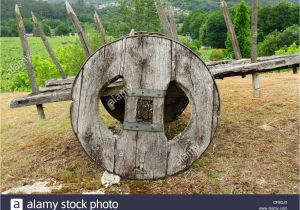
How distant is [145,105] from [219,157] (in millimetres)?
1291

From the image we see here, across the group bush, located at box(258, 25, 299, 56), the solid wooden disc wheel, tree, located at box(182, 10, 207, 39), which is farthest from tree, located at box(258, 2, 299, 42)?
the solid wooden disc wheel

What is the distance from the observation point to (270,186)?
4.34m

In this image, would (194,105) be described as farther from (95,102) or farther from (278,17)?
(278,17)

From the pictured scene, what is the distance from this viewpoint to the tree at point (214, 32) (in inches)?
1583

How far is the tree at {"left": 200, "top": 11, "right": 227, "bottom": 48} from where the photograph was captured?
40219 millimetres

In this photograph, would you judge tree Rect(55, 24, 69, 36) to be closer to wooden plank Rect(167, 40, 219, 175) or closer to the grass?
the grass

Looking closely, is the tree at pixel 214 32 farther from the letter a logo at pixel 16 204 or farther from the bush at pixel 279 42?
the letter a logo at pixel 16 204

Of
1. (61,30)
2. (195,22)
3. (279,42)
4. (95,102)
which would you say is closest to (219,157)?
(95,102)

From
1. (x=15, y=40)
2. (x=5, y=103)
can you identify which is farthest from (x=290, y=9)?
(x=15, y=40)

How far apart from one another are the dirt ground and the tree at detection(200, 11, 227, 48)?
33430mm

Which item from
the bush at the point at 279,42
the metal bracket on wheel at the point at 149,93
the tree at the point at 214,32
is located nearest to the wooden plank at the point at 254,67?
the metal bracket on wheel at the point at 149,93

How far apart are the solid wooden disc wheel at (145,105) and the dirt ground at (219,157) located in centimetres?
29

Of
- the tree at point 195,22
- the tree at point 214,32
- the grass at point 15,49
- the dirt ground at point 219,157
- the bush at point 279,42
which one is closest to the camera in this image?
the dirt ground at point 219,157

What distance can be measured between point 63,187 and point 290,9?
41.3 m
